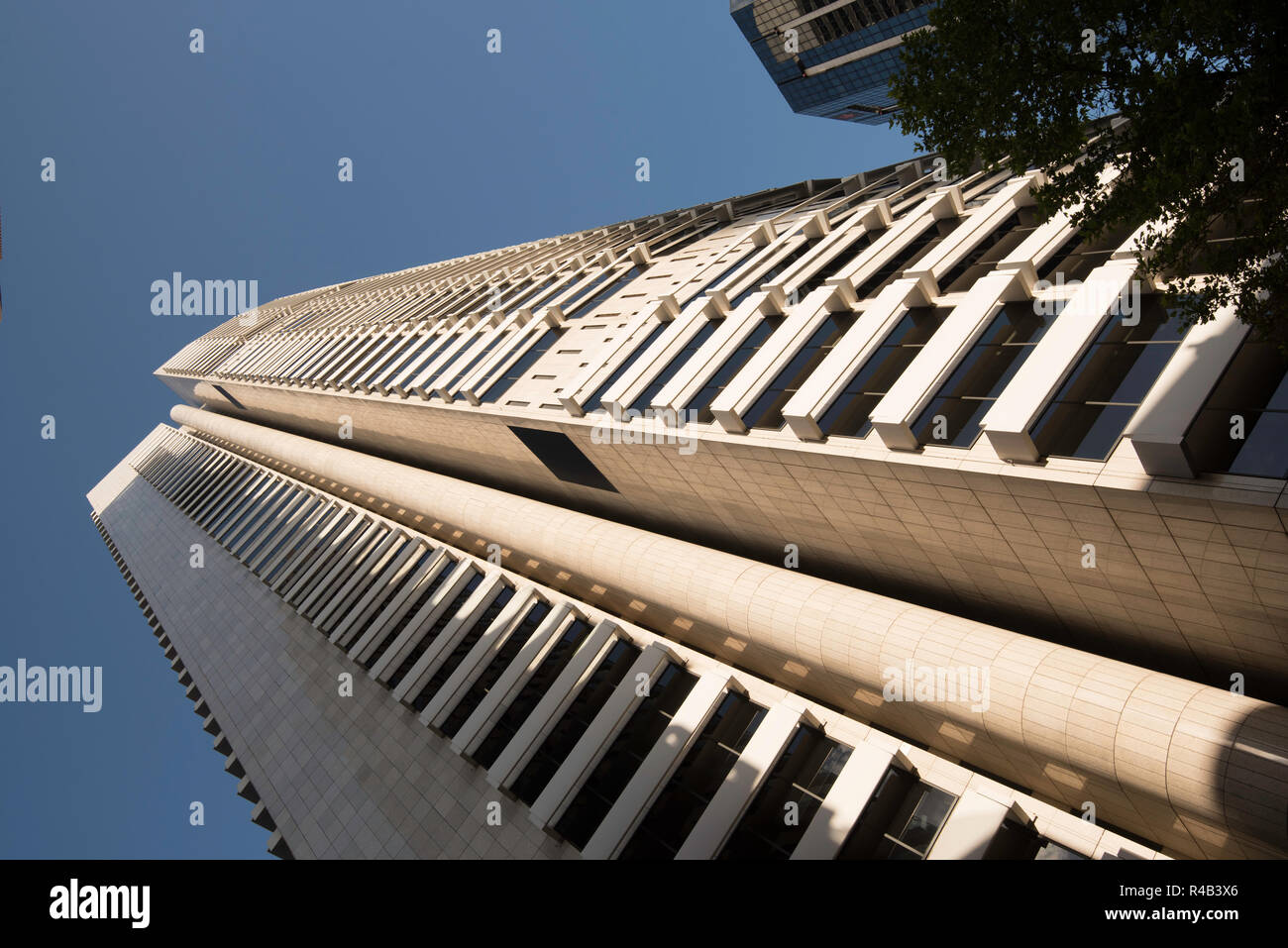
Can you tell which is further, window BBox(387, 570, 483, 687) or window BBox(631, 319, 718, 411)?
window BBox(387, 570, 483, 687)

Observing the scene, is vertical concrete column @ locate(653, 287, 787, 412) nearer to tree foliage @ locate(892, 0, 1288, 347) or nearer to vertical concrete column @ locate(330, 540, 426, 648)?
tree foliage @ locate(892, 0, 1288, 347)

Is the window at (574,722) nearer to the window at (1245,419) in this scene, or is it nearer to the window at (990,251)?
the window at (990,251)

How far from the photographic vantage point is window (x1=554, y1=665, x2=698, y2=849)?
19734mm

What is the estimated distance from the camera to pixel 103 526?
93.6m

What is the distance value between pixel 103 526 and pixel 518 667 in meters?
97.0

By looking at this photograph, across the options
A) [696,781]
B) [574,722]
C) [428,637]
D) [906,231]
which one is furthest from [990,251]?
[428,637]

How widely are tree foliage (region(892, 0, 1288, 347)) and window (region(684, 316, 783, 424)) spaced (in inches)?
420

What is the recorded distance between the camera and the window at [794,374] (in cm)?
1978

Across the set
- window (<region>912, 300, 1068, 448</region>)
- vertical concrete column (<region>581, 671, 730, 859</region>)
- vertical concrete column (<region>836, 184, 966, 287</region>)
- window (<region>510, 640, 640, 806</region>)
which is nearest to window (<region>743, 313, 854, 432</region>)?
vertical concrete column (<region>836, 184, 966, 287</region>)

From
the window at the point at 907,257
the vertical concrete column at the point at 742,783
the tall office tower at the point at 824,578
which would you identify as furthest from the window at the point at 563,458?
the vertical concrete column at the point at 742,783

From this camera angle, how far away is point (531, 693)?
2427 cm
